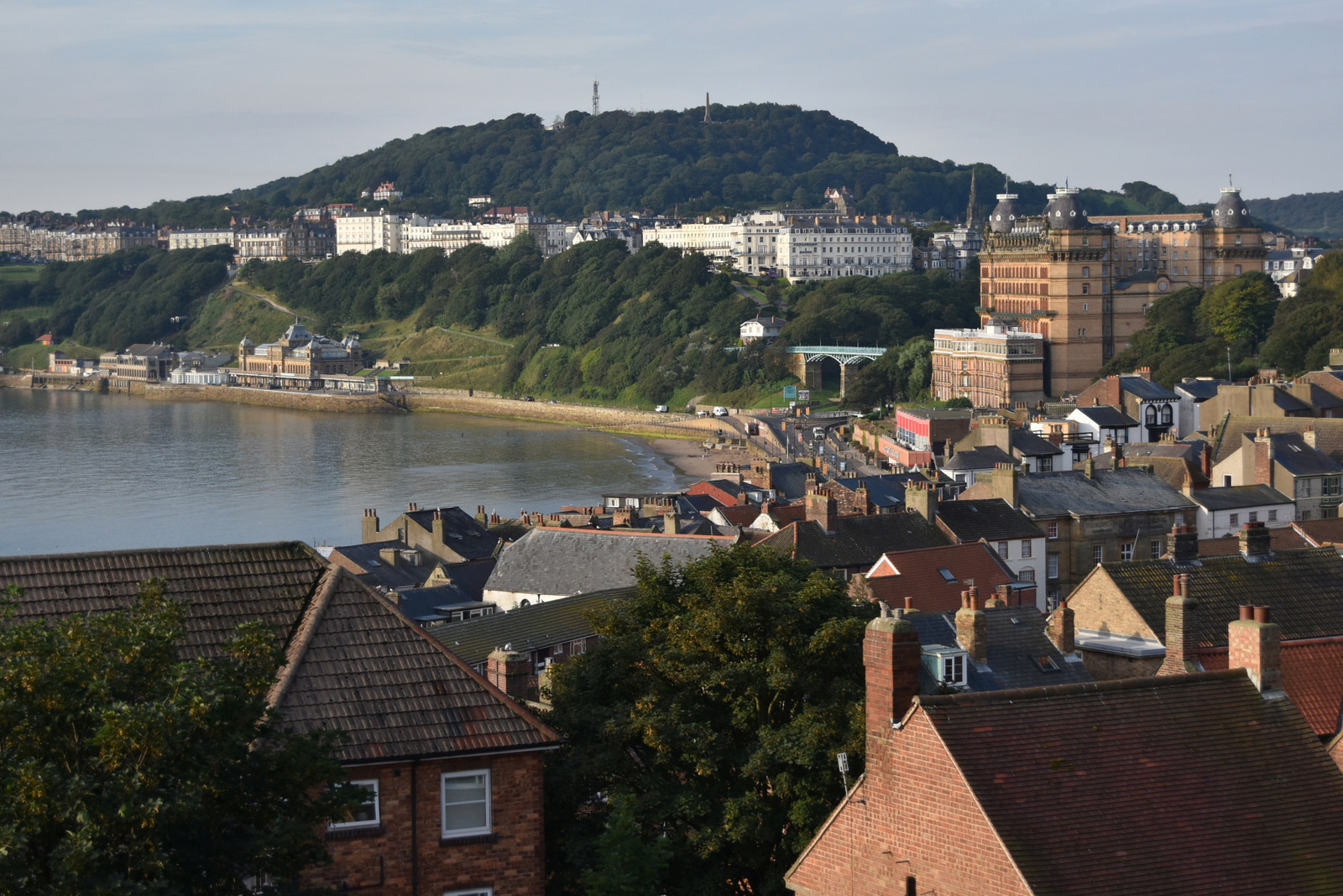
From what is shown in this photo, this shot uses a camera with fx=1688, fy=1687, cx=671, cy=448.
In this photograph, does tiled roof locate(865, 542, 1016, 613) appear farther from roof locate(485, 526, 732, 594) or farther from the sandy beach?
the sandy beach

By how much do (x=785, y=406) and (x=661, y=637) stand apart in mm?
83419

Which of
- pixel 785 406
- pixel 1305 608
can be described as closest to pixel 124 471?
pixel 785 406

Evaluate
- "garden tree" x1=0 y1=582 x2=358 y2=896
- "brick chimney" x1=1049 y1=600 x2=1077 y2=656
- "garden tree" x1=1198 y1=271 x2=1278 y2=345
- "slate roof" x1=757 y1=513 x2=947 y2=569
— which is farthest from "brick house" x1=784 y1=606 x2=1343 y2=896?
"garden tree" x1=1198 y1=271 x2=1278 y2=345

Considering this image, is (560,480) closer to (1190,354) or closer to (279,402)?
(1190,354)

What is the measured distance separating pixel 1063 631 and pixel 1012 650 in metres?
0.98

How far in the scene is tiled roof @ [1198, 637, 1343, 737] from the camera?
14.3 m

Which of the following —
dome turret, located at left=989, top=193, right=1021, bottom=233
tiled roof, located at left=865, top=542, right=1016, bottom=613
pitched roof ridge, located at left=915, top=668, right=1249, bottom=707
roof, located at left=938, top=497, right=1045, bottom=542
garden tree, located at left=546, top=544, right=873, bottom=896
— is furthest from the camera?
dome turret, located at left=989, top=193, right=1021, bottom=233

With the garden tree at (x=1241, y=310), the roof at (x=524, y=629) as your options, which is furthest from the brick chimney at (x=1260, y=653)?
the garden tree at (x=1241, y=310)

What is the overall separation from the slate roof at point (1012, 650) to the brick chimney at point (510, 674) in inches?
152

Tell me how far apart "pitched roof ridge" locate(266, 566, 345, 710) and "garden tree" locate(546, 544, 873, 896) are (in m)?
2.31

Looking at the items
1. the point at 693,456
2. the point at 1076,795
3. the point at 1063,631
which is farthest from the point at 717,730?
the point at 693,456

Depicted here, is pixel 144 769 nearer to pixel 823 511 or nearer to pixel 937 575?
pixel 937 575

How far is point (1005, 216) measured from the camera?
307 feet

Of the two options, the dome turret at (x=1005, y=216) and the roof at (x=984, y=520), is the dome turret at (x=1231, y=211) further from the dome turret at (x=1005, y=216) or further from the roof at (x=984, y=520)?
the roof at (x=984, y=520)
